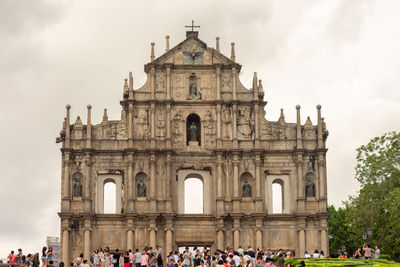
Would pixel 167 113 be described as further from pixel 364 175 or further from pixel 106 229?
pixel 364 175

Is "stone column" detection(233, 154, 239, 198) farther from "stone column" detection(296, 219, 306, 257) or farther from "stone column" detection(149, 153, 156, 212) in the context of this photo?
"stone column" detection(149, 153, 156, 212)

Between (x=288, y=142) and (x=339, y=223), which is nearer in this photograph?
(x=288, y=142)

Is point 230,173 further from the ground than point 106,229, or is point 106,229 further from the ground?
point 230,173

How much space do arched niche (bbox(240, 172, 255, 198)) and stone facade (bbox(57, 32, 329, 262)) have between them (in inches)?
2.6

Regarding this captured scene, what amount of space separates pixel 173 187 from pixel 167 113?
4886mm

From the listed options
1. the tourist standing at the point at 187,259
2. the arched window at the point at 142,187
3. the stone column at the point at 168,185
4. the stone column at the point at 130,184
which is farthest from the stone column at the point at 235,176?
the tourist standing at the point at 187,259

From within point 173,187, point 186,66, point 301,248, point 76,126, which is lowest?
point 301,248

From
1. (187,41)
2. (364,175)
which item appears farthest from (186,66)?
(364,175)

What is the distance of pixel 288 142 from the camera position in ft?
182

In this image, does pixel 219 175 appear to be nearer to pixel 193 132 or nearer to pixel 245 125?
pixel 193 132

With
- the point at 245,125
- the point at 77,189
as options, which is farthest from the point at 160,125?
the point at 77,189

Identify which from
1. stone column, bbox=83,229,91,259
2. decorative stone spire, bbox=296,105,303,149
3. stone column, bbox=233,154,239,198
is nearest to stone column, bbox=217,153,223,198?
stone column, bbox=233,154,239,198

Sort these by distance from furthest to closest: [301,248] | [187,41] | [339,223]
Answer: [339,223], [187,41], [301,248]

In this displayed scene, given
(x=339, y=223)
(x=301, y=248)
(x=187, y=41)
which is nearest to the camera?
(x=301, y=248)
